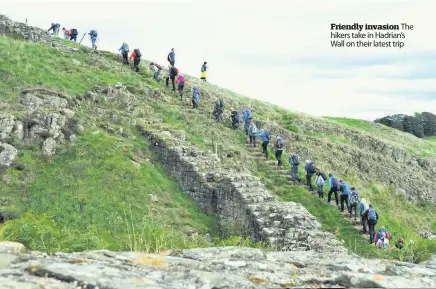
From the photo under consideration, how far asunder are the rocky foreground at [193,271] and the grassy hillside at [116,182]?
2.30m

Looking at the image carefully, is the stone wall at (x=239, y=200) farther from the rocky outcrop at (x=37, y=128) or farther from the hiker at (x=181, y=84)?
the hiker at (x=181, y=84)

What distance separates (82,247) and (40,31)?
35.1 metres

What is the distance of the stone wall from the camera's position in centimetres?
1819

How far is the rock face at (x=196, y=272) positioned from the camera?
460 centimetres

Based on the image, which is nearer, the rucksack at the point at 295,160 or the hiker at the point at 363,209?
the hiker at the point at 363,209

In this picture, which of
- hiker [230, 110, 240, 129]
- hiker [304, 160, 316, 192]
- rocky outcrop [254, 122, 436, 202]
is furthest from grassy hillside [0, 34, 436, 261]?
rocky outcrop [254, 122, 436, 202]

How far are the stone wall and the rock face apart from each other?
1046 cm

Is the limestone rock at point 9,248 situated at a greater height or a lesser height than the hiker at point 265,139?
lesser

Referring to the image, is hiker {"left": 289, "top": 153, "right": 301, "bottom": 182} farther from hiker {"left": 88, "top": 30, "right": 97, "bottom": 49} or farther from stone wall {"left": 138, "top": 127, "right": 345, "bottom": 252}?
hiker {"left": 88, "top": 30, "right": 97, "bottom": 49}

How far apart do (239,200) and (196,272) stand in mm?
16207

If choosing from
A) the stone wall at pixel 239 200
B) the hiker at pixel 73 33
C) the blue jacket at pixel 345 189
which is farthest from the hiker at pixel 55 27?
the blue jacket at pixel 345 189

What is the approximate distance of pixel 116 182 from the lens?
20922 millimetres

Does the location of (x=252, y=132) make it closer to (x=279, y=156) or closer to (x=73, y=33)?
(x=279, y=156)

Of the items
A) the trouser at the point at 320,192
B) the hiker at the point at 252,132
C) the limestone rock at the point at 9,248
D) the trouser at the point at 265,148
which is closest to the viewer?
the limestone rock at the point at 9,248
